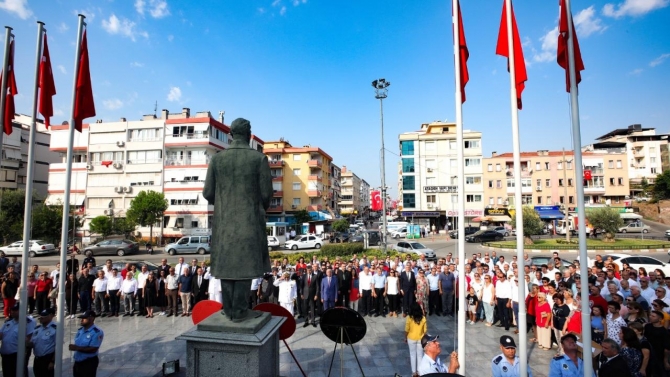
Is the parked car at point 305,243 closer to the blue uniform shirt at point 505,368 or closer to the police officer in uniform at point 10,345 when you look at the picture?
the police officer in uniform at point 10,345

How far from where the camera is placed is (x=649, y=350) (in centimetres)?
512

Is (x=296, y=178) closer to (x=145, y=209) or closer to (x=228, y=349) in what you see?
(x=145, y=209)

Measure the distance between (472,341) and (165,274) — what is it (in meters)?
9.89

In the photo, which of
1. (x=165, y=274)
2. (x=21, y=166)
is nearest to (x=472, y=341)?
(x=165, y=274)

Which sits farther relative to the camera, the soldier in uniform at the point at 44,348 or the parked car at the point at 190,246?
the parked car at the point at 190,246

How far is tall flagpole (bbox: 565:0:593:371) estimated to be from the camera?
174 inches

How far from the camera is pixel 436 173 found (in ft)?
160

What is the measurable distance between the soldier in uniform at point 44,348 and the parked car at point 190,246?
24.3m

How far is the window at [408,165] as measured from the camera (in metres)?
49.5

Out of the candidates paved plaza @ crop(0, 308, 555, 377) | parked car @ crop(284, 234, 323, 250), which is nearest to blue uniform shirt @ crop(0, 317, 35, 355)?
paved plaza @ crop(0, 308, 555, 377)

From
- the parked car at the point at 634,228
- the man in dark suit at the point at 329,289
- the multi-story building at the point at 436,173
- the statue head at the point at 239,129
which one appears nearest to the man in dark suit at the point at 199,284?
the man in dark suit at the point at 329,289

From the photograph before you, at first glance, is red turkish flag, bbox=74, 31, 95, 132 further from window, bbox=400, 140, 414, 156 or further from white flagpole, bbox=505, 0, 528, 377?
window, bbox=400, 140, 414, 156

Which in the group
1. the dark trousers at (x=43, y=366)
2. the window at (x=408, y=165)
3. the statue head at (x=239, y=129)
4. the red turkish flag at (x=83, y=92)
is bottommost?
the dark trousers at (x=43, y=366)

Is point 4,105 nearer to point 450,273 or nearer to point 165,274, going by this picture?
point 165,274
